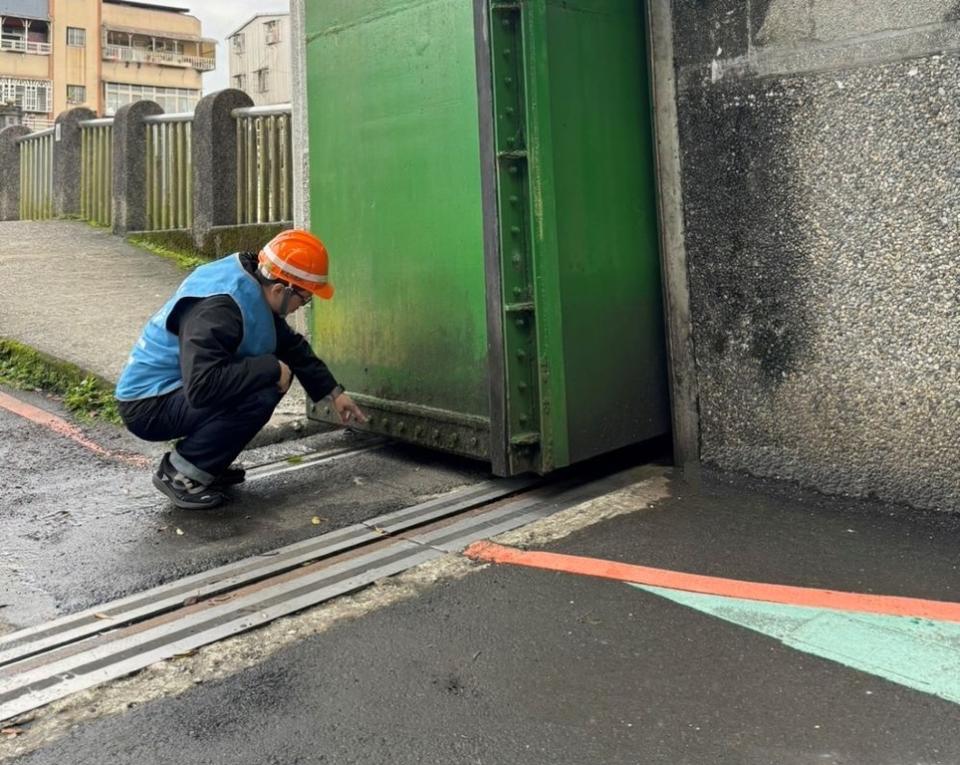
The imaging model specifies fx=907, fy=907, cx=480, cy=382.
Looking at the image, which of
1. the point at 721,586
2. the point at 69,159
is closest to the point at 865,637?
the point at 721,586

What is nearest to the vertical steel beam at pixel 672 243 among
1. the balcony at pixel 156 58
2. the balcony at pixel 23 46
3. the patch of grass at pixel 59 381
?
the patch of grass at pixel 59 381

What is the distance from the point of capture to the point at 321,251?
4.08m

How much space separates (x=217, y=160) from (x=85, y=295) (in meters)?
2.64

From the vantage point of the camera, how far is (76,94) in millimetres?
61156

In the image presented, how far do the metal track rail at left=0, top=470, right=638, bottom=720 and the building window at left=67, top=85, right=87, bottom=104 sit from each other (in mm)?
65533

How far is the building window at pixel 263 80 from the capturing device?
195 feet

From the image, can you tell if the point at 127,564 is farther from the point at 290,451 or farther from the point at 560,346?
the point at 560,346

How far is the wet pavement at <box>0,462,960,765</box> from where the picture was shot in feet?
7.27

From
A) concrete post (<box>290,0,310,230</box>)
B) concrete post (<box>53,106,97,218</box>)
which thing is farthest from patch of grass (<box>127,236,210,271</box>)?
concrete post (<box>290,0,310,230</box>)

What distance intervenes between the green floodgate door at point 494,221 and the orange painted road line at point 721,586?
689 millimetres

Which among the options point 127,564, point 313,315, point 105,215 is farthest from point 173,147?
point 127,564

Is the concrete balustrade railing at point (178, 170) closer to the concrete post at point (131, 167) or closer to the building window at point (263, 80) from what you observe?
the concrete post at point (131, 167)

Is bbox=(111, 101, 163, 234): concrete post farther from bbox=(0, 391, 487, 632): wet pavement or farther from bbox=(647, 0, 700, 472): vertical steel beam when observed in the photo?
bbox=(647, 0, 700, 472): vertical steel beam

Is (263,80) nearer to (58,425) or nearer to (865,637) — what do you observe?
(58,425)
